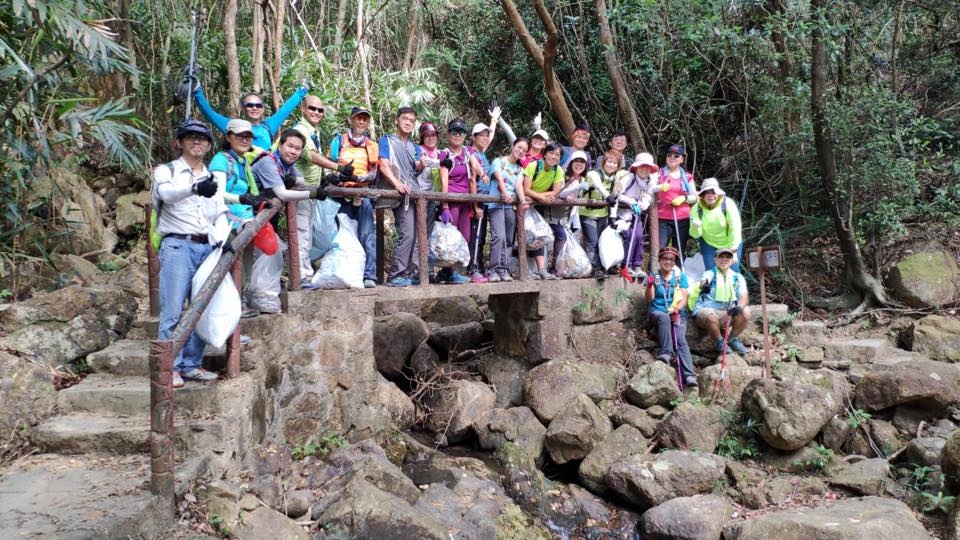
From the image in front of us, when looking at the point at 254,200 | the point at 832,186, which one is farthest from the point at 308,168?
the point at 832,186

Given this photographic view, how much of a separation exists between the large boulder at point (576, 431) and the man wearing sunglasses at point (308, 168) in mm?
2907

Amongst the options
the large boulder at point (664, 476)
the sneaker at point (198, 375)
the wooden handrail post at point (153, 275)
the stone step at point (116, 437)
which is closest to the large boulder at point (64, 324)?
the wooden handrail post at point (153, 275)

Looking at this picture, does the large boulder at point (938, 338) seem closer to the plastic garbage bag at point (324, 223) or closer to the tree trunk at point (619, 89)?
the tree trunk at point (619, 89)

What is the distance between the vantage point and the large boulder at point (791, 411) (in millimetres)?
6445

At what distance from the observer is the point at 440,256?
21.8 ft

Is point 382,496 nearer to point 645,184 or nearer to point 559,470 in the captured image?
point 559,470

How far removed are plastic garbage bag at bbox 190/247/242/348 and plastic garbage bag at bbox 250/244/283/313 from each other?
1075 mm

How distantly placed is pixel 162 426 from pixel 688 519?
423cm

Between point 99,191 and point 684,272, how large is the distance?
855cm

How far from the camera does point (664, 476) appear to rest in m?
6.17

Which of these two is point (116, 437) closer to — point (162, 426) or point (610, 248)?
point (162, 426)

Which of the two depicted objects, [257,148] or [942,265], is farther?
[942,265]

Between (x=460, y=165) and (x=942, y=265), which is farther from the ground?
(x=460, y=165)

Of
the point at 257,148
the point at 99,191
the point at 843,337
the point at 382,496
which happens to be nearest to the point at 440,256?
the point at 257,148
